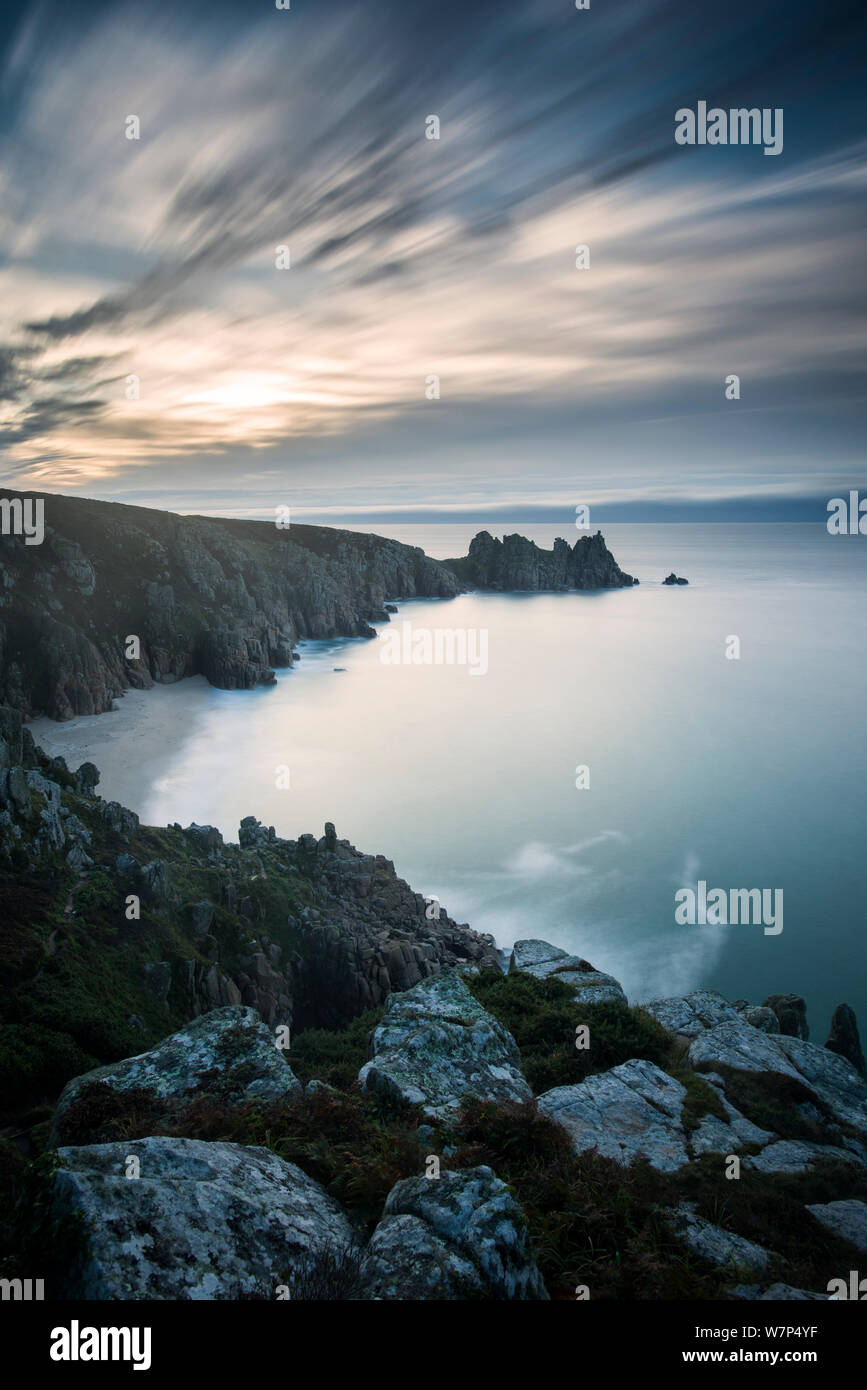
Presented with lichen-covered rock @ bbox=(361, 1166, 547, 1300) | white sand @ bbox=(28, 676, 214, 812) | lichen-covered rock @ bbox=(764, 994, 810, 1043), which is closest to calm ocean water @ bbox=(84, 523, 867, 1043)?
white sand @ bbox=(28, 676, 214, 812)

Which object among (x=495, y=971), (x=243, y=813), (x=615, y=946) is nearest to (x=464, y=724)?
(x=243, y=813)

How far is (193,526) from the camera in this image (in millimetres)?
118125

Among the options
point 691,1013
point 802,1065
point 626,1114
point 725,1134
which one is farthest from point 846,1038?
point 626,1114

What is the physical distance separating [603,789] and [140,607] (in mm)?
73066

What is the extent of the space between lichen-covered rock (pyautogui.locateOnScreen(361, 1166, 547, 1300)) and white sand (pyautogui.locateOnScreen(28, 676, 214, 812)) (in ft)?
163

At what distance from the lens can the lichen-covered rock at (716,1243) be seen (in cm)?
666

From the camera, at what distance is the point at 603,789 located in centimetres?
5191

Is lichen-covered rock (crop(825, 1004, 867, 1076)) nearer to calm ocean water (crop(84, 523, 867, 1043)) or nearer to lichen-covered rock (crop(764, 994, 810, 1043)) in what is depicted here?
lichen-covered rock (crop(764, 994, 810, 1043))

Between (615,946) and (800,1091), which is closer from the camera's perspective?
(800,1091)

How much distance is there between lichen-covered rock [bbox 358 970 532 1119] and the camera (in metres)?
8.74

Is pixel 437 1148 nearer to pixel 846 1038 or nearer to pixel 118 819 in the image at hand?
pixel 846 1038

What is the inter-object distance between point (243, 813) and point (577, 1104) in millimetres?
43157

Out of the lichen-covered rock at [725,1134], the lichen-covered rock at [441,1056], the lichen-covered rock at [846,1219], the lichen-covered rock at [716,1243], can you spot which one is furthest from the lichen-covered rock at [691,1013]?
the lichen-covered rock at [716,1243]
